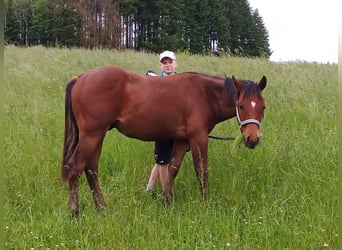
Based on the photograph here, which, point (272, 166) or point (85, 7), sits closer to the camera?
point (272, 166)

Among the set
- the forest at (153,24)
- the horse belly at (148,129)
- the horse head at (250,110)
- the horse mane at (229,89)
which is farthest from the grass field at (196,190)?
the forest at (153,24)

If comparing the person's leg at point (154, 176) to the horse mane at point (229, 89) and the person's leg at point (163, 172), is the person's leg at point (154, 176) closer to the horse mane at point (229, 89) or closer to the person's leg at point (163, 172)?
the person's leg at point (163, 172)

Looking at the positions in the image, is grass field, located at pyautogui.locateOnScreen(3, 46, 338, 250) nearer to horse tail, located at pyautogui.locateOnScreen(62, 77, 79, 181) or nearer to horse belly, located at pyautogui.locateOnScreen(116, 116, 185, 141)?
horse tail, located at pyautogui.locateOnScreen(62, 77, 79, 181)

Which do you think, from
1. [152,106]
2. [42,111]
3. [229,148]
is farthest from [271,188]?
[42,111]

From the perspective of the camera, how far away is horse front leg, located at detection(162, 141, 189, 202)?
449 cm

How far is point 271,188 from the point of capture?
4.38 meters

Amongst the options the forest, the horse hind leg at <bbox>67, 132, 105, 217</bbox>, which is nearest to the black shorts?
the horse hind leg at <bbox>67, 132, 105, 217</bbox>

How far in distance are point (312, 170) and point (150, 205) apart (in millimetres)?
1881

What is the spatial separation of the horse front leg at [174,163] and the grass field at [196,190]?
0.18m

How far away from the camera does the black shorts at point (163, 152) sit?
4.92 metres

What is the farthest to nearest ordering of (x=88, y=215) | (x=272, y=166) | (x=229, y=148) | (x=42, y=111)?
1. (x=42, y=111)
2. (x=229, y=148)
3. (x=272, y=166)
4. (x=88, y=215)

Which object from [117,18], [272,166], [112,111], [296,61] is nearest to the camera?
[112,111]

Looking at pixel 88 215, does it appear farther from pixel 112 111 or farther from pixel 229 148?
pixel 229 148

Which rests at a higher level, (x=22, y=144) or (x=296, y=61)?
(x=296, y=61)
